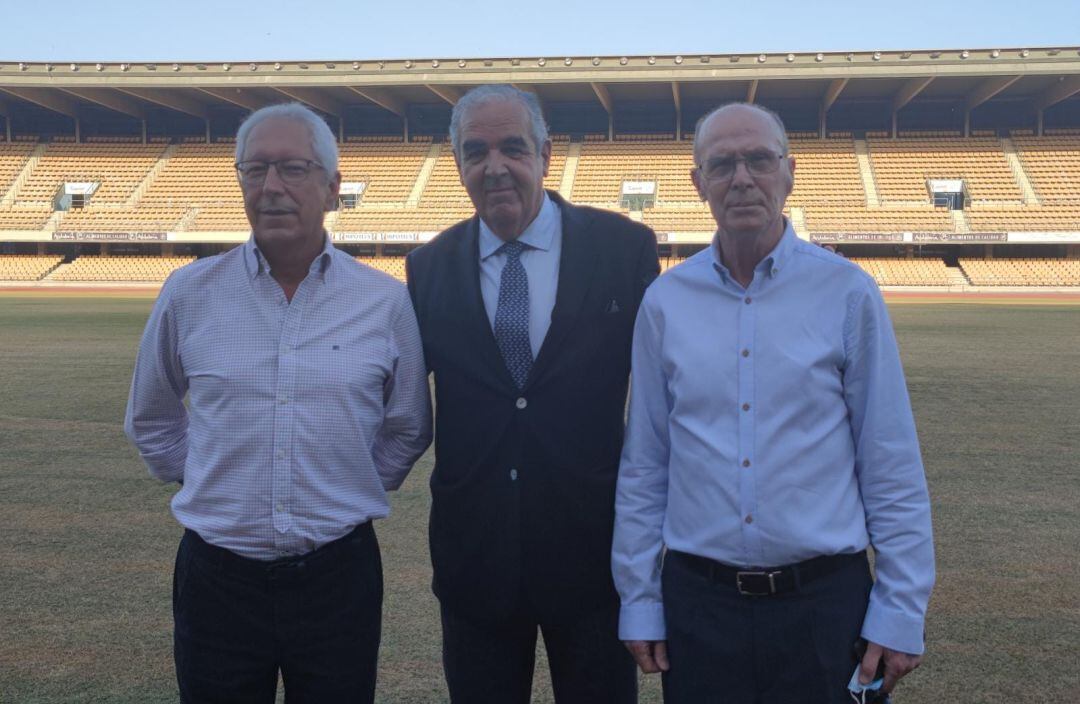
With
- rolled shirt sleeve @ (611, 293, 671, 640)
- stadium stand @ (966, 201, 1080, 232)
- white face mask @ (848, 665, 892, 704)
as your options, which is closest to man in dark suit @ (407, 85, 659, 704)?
rolled shirt sleeve @ (611, 293, 671, 640)

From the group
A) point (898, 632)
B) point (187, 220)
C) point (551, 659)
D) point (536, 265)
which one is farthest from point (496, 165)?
point (187, 220)

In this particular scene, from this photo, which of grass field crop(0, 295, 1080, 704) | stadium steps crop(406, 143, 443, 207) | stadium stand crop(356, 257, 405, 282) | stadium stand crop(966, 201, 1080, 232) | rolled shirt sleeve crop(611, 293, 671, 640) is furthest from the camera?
stadium steps crop(406, 143, 443, 207)

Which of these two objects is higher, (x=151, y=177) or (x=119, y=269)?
(x=151, y=177)

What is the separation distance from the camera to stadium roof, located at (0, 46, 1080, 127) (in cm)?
3462

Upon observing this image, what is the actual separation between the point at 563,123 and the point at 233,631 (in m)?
41.0

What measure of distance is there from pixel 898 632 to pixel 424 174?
3949 centimetres

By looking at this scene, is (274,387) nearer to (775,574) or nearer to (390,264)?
(775,574)

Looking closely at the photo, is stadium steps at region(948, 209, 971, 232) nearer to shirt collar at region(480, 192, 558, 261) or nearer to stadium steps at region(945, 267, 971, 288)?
stadium steps at region(945, 267, 971, 288)

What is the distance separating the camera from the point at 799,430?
2.21 metres

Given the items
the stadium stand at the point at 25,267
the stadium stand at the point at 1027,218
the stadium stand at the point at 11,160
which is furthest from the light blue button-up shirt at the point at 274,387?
the stadium stand at the point at 11,160

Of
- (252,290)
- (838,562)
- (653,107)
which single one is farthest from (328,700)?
(653,107)

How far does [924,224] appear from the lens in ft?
116

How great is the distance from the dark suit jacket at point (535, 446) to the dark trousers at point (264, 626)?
1.14 ft

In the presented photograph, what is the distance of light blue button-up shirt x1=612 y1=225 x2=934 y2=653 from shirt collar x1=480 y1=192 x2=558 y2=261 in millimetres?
553
